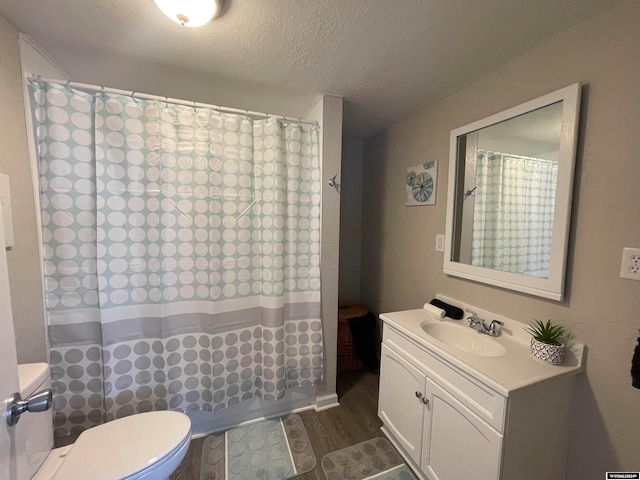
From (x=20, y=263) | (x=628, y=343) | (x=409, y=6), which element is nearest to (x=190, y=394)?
(x=20, y=263)

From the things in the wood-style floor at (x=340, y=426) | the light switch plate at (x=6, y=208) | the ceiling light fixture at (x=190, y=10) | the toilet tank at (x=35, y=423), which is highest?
the ceiling light fixture at (x=190, y=10)

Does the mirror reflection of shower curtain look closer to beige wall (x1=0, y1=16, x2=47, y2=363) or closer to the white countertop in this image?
the white countertop

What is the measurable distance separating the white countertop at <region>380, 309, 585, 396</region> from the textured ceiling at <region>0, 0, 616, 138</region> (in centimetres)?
142

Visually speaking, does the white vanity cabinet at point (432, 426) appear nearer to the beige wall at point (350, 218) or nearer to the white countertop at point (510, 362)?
→ the white countertop at point (510, 362)

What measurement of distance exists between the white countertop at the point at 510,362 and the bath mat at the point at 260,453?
1000mm

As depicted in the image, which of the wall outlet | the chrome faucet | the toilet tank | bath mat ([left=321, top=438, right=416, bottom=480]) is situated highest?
the wall outlet

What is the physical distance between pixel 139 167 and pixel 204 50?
28.4 inches

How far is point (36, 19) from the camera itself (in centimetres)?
112

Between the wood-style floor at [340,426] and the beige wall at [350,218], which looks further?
the beige wall at [350,218]

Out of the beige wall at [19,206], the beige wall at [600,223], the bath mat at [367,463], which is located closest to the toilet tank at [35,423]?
the beige wall at [19,206]

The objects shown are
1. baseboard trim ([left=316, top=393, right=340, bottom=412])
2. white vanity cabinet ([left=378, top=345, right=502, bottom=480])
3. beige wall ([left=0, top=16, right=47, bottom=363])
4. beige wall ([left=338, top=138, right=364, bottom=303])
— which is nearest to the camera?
white vanity cabinet ([left=378, top=345, right=502, bottom=480])

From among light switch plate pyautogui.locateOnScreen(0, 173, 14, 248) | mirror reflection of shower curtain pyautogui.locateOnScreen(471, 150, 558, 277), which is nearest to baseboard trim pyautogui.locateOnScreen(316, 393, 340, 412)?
mirror reflection of shower curtain pyautogui.locateOnScreen(471, 150, 558, 277)

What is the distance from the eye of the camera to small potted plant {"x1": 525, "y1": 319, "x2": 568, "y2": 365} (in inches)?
42.7

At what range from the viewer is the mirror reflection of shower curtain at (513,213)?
1.22 metres
